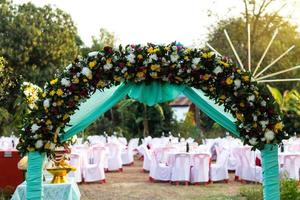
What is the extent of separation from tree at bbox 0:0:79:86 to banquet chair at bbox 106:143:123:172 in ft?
26.9

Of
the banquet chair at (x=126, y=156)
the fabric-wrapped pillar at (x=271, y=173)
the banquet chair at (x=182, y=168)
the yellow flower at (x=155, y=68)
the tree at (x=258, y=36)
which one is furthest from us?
the tree at (x=258, y=36)

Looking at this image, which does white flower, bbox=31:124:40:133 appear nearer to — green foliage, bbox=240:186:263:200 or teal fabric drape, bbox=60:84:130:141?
teal fabric drape, bbox=60:84:130:141

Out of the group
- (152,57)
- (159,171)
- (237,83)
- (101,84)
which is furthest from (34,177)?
(159,171)

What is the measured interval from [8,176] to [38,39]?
46.3 feet

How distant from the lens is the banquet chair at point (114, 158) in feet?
56.2

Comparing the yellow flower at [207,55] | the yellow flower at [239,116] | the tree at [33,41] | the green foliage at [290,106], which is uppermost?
the tree at [33,41]

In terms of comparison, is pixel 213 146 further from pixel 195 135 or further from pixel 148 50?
pixel 148 50

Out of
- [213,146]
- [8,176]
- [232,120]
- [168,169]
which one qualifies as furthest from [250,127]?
[213,146]

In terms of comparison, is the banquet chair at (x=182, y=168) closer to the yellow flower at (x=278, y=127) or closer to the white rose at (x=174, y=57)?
the yellow flower at (x=278, y=127)

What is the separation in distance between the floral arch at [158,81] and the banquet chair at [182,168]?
22.6 ft

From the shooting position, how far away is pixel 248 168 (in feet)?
45.6

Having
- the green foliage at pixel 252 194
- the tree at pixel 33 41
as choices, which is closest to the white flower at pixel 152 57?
the green foliage at pixel 252 194

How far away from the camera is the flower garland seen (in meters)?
6.54

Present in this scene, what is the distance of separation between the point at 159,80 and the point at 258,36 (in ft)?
77.6
